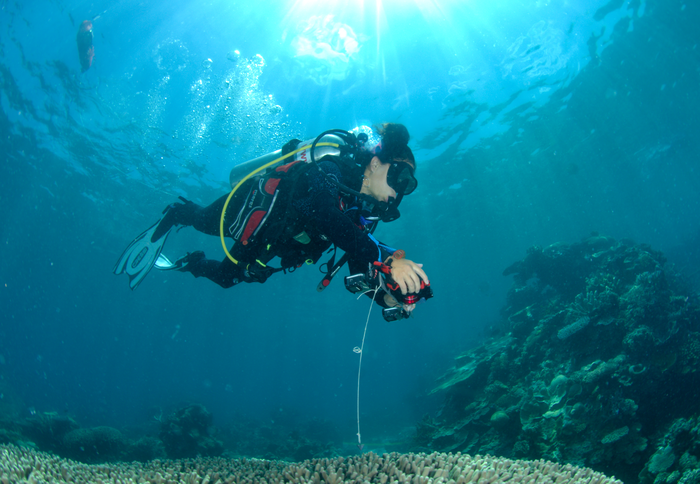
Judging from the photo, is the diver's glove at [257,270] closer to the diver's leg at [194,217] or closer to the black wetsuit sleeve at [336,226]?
the diver's leg at [194,217]

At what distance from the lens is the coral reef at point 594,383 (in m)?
5.57

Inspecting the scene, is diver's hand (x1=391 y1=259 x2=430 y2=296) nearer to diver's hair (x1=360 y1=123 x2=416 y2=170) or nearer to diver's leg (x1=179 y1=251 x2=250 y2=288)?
diver's hair (x1=360 y1=123 x2=416 y2=170)

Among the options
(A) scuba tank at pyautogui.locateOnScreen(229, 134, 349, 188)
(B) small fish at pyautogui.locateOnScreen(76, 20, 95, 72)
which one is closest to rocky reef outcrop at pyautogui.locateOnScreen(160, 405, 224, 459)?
(A) scuba tank at pyautogui.locateOnScreen(229, 134, 349, 188)

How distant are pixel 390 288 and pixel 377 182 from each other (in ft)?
5.24

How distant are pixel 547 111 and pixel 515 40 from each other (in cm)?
711

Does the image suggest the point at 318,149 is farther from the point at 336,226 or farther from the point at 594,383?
the point at 594,383

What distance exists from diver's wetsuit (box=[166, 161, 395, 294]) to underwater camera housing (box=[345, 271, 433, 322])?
151 mm

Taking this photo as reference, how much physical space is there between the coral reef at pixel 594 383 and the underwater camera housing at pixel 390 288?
17.3 feet

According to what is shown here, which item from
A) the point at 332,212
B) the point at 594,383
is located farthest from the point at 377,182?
the point at 594,383

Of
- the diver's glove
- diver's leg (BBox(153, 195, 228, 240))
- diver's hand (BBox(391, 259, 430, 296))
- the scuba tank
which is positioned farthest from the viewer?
diver's leg (BBox(153, 195, 228, 240))

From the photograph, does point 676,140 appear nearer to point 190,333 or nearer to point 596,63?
point 596,63

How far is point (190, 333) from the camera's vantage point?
8238cm

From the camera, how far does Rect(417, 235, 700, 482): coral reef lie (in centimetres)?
557

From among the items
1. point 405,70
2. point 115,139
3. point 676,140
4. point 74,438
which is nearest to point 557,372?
point 405,70
